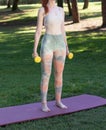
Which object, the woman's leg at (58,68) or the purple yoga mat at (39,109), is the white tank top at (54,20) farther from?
the purple yoga mat at (39,109)

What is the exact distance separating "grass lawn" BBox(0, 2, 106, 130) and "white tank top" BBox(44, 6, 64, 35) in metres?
1.33

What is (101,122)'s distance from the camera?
21.2 ft

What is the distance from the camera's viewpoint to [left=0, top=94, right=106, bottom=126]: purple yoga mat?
664 centimetres

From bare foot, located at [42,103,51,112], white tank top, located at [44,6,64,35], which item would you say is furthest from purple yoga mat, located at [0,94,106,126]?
white tank top, located at [44,6,64,35]

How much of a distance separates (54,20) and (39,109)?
1442mm

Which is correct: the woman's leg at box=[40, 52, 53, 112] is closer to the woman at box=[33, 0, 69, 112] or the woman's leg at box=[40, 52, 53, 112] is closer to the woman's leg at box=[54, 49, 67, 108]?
the woman at box=[33, 0, 69, 112]

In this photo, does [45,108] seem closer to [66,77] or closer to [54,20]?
[54,20]

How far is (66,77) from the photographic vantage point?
10.8 meters

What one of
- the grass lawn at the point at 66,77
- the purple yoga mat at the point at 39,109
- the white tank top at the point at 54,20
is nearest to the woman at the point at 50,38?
the white tank top at the point at 54,20

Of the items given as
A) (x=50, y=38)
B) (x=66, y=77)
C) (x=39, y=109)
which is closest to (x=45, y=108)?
(x=39, y=109)

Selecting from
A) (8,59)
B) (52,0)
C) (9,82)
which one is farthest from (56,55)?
(8,59)

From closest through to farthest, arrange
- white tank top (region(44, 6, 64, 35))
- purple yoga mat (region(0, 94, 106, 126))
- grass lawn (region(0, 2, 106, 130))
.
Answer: grass lawn (region(0, 2, 106, 130)) < purple yoga mat (region(0, 94, 106, 126)) < white tank top (region(44, 6, 64, 35))

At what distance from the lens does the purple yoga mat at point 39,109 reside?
6637 millimetres

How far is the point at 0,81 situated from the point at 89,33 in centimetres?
1168
